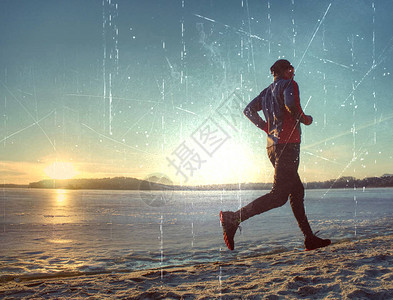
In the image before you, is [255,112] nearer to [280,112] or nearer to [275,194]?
[280,112]

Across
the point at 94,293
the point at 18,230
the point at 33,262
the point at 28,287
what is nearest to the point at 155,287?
the point at 94,293

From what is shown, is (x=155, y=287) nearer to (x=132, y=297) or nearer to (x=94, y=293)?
(x=132, y=297)

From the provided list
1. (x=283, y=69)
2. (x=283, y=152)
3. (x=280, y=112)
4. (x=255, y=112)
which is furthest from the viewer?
(x=255, y=112)

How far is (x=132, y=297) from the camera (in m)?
2.23

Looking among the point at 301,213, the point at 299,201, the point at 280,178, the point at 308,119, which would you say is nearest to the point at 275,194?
the point at 280,178

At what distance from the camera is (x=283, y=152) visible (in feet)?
10.2

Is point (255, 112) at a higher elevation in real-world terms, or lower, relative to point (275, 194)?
higher

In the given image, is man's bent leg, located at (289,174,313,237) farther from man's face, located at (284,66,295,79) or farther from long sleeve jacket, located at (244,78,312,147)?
man's face, located at (284,66,295,79)

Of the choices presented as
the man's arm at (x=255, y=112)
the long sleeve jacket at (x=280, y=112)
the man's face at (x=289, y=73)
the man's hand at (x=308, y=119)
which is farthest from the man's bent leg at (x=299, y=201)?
the man's face at (x=289, y=73)

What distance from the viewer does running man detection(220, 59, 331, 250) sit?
10.1ft

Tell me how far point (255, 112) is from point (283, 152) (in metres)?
0.69

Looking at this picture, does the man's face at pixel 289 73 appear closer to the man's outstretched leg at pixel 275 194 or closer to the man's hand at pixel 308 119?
the man's hand at pixel 308 119

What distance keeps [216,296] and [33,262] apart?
2560 mm

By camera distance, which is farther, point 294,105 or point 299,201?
point 299,201
